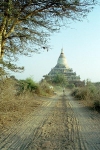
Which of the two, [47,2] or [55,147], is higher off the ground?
[47,2]

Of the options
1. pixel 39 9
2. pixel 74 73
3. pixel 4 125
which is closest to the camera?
pixel 4 125

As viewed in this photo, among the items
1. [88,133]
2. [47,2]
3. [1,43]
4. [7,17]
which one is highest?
[47,2]

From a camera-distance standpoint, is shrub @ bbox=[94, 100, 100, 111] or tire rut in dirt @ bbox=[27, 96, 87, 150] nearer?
tire rut in dirt @ bbox=[27, 96, 87, 150]

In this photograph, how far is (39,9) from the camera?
10711 millimetres

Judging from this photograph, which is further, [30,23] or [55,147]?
[30,23]

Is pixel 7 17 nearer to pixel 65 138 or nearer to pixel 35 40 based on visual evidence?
pixel 35 40

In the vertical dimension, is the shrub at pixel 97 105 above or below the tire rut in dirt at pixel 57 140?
above

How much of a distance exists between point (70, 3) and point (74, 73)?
77970mm

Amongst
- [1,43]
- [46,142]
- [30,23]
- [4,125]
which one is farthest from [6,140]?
[30,23]

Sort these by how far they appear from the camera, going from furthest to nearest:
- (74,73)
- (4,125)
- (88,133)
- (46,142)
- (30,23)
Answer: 1. (74,73)
2. (30,23)
3. (4,125)
4. (88,133)
5. (46,142)

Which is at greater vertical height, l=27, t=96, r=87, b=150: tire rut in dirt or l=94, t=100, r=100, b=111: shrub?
l=94, t=100, r=100, b=111: shrub

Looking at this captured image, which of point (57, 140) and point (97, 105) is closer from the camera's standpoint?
point (57, 140)

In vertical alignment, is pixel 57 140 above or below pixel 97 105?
below

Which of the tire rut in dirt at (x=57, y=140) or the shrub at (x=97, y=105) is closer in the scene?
the tire rut in dirt at (x=57, y=140)
